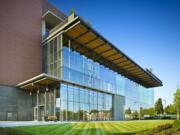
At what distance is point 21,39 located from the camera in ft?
116

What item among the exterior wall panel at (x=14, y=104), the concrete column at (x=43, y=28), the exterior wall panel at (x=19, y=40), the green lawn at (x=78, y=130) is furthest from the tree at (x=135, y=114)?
the green lawn at (x=78, y=130)

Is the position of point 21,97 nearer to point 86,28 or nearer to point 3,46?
point 3,46

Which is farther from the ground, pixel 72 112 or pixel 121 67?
pixel 121 67

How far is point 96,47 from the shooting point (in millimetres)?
38000

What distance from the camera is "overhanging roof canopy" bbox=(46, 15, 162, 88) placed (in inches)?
1227

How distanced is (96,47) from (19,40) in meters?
13.5

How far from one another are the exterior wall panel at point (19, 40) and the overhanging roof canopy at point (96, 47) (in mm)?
4072

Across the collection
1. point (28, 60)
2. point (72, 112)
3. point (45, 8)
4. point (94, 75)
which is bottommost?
point (72, 112)

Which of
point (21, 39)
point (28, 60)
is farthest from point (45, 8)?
point (28, 60)

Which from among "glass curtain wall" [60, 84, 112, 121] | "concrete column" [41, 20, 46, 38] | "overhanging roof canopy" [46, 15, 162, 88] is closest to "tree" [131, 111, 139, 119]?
"overhanging roof canopy" [46, 15, 162, 88]

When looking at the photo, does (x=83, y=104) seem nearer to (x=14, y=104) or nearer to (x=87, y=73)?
(x=87, y=73)

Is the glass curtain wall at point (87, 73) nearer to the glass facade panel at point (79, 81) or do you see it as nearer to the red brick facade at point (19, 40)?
the glass facade panel at point (79, 81)

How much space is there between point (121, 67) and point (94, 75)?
1209 cm

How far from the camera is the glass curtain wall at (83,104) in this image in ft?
99.7
